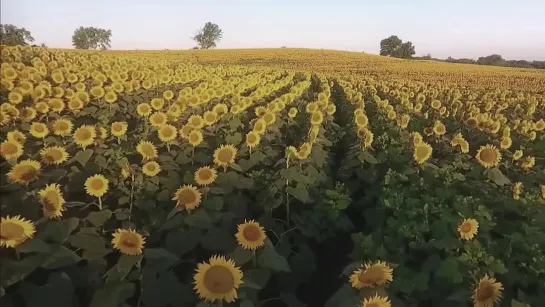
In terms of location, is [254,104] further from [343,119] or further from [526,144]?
[526,144]

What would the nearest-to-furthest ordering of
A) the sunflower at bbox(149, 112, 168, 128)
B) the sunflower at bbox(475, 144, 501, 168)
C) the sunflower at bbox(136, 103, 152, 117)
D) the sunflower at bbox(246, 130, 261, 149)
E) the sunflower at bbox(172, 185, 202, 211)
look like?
the sunflower at bbox(172, 185, 202, 211)
the sunflower at bbox(475, 144, 501, 168)
the sunflower at bbox(246, 130, 261, 149)
the sunflower at bbox(149, 112, 168, 128)
the sunflower at bbox(136, 103, 152, 117)

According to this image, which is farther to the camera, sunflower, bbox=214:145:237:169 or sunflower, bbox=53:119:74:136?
sunflower, bbox=53:119:74:136

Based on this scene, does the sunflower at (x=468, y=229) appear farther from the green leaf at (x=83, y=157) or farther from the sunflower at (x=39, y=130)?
the sunflower at (x=39, y=130)

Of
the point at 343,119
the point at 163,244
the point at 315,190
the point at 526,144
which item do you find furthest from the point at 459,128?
the point at 163,244

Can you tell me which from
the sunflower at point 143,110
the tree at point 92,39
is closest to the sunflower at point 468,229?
the sunflower at point 143,110

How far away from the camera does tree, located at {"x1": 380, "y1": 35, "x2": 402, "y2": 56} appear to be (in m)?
74.9

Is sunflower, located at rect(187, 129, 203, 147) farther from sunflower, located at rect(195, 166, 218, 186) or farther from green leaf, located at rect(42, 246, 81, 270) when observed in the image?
green leaf, located at rect(42, 246, 81, 270)

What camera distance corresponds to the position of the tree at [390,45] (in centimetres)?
7488

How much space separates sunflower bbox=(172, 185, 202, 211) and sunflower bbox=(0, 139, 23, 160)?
177 cm

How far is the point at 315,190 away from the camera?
4.75 metres

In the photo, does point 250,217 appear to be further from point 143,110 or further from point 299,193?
point 143,110

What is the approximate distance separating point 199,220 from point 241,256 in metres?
0.77

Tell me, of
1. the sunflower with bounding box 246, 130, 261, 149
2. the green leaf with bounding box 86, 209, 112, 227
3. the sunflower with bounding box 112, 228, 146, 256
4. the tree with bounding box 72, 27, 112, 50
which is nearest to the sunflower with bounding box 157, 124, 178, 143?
the sunflower with bounding box 246, 130, 261, 149

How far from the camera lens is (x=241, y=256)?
276cm
